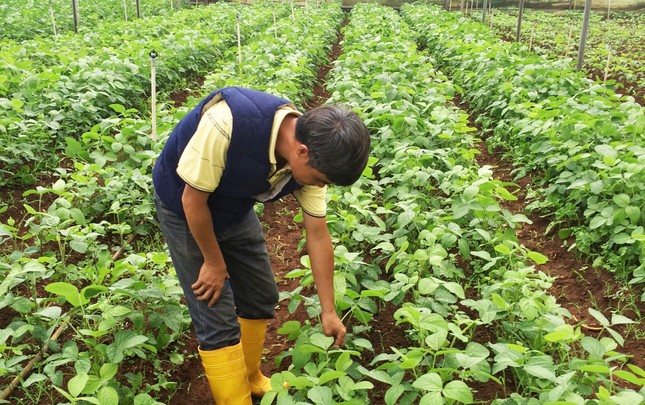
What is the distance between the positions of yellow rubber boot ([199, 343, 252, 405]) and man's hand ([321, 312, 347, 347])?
13.8 inches

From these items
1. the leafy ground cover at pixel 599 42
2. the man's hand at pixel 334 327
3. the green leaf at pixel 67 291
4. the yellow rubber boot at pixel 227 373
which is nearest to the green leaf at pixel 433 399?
the man's hand at pixel 334 327

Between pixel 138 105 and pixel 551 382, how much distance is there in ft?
17.6

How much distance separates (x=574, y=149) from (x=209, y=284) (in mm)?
3091

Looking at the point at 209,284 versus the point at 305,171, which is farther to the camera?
the point at 209,284

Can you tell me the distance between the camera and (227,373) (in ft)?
7.34

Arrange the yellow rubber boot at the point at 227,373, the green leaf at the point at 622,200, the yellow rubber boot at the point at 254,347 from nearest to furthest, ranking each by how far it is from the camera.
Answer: the yellow rubber boot at the point at 227,373, the yellow rubber boot at the point at 254,347, the green leaf at the point at 622,200

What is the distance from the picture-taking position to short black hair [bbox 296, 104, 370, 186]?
1741 mm

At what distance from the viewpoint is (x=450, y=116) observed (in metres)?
4.93

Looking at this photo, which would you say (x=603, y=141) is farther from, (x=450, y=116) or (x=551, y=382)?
(x=551, y=382)

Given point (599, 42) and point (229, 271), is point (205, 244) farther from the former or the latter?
point (599, 42)

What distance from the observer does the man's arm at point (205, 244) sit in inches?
76.1

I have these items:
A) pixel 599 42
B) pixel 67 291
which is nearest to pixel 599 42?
pixel 599 42

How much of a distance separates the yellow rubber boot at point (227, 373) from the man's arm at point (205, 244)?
0.22m

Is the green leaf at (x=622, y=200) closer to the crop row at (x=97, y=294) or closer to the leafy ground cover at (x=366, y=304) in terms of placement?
the leafy ground cover at (x=366, y=304)
